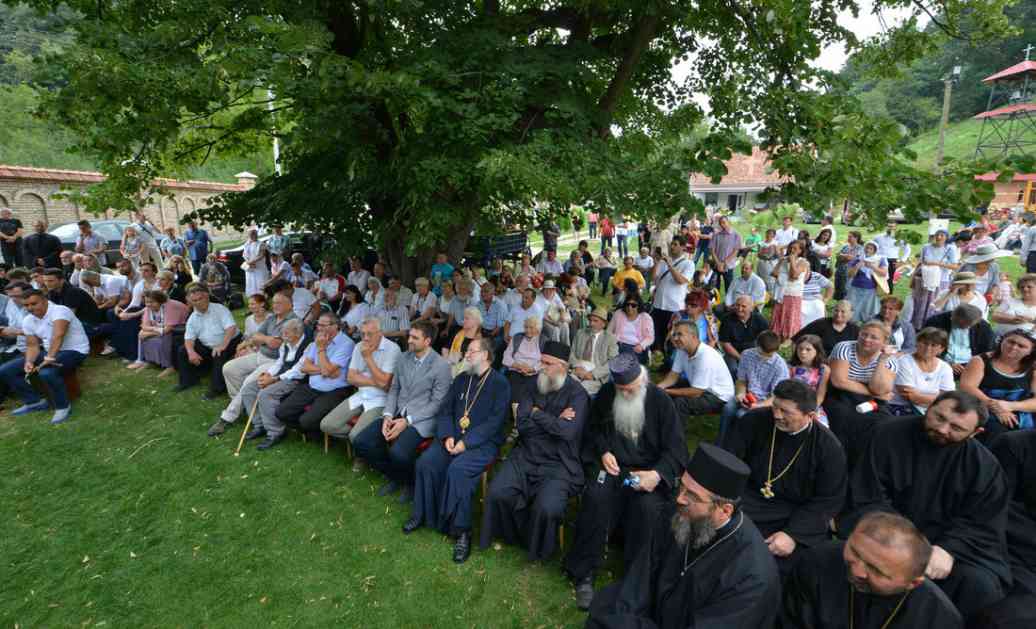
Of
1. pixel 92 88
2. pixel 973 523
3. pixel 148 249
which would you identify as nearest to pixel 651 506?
pixel 973 523

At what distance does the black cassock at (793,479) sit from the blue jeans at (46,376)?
778 centimetres

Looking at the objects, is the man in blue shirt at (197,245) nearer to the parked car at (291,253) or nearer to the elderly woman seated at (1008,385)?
the parked car at (291,253)

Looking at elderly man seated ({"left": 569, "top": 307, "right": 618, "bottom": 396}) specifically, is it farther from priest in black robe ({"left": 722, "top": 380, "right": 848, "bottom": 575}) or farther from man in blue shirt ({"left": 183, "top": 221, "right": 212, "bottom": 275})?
man in blue shirt ({"left": 183, "top": 221, "right": 212, "bottom": 275})

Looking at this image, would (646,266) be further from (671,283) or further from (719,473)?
(719,473)

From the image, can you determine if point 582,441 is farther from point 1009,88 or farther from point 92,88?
point 1009,88

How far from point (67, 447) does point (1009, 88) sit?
207 feet

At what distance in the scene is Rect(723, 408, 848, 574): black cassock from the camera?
3162 millimetres

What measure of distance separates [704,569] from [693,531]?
0.18m

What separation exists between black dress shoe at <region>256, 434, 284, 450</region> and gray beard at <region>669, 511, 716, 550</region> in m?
4.54

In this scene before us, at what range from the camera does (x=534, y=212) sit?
7.20 metres

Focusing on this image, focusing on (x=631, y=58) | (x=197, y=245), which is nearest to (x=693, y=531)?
(x=631, y=58)

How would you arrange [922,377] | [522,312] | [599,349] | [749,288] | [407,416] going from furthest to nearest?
[522,312] < [749,288] < [599,349] < [407,416] < [922,377]

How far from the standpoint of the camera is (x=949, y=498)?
3.03 m

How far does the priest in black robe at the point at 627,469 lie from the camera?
3.54 meters
